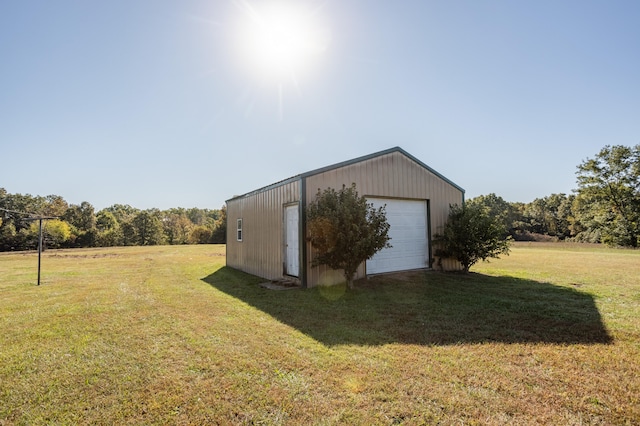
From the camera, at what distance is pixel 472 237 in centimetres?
945

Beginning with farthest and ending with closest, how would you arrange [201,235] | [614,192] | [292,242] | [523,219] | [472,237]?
[523,219] < [201,235] < [614,192] < [472,237] < [292,242]

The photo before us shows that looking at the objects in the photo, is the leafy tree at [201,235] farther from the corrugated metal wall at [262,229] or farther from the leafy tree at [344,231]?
the leafy tree at [344,231]

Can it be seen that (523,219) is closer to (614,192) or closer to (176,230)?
(614,192)

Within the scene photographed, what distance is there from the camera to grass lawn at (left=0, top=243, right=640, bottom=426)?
2418 mm

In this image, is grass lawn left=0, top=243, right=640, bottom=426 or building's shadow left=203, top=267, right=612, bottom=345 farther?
building's shadow left=203, top=267, right=612, bottom=345

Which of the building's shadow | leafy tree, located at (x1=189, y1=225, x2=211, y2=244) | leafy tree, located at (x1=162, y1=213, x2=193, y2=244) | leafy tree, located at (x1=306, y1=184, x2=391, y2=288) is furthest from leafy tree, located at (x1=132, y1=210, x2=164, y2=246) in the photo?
leafy tree, located at (x1=306, y1=184, x2=391, y2=288)

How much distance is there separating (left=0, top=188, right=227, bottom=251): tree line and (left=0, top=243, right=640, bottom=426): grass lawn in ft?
106

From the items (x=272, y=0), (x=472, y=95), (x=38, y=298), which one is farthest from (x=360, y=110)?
(x=38, y=298)

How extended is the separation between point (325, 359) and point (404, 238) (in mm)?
6859

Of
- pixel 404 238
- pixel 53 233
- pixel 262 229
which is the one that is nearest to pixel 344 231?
pixel 404 238

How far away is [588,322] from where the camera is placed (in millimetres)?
4648

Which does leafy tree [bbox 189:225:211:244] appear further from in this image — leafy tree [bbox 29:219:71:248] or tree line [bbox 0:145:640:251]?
leafy tree [bbox 29:219:71:248]

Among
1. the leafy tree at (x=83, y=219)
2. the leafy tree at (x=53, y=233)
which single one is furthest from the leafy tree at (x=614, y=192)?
the leafy tree at (x=83, y=219)

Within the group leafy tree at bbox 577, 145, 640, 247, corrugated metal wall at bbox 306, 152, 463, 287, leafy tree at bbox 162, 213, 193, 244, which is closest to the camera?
corrugated metal wall at bbox 306, 152, 463, 287
